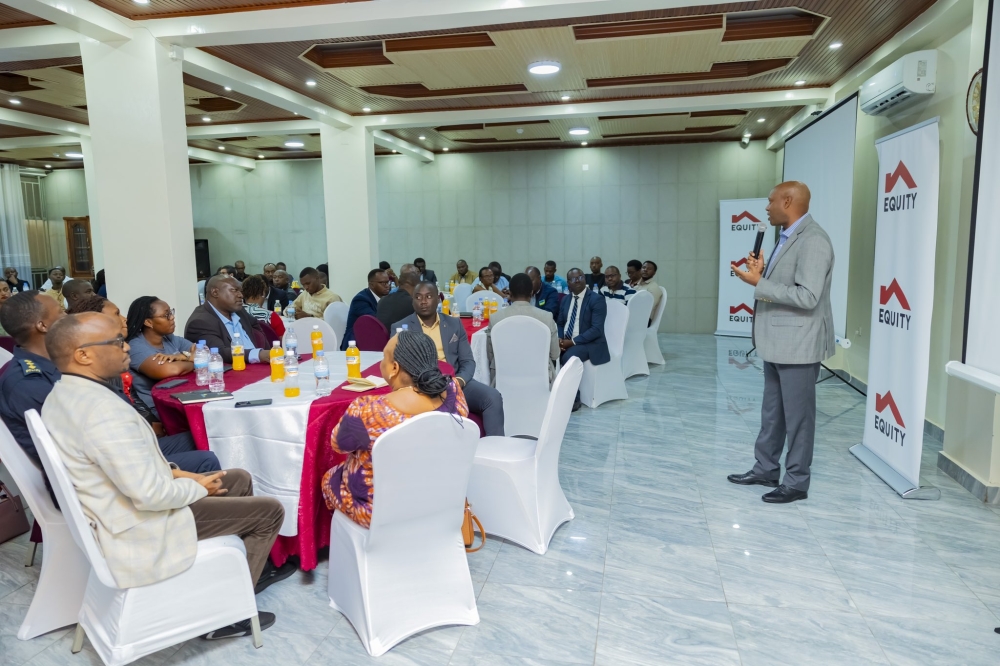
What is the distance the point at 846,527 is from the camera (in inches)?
136

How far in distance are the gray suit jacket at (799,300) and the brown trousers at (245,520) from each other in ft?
8.61

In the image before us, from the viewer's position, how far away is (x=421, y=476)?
2.28 m

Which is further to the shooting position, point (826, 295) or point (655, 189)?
point (655, 189)

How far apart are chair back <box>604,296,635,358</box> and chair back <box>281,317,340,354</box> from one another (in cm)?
265

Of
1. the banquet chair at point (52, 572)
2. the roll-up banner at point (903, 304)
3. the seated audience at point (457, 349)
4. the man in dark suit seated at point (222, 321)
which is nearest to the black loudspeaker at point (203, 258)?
the man in dark suit seated at point (222, 321)

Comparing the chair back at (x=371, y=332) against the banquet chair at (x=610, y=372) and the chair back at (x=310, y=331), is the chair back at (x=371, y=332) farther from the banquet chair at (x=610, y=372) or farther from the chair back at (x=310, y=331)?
the banquet chair at (x=610, y=372)

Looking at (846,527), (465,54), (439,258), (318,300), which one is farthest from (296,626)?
(439,258)

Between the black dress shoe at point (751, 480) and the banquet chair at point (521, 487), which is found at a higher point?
the banquet chair at point (521, 487)

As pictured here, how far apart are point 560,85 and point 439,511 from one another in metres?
6.29

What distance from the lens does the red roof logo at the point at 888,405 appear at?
397cm

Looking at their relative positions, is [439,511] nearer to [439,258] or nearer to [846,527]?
[846,527]

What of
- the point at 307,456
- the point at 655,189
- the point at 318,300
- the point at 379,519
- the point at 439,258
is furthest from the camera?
the point at 439,258

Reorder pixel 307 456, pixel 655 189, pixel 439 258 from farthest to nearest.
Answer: pixel 439 258 → pixel 655 189 → pixel 307 456

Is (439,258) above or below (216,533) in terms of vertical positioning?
above
